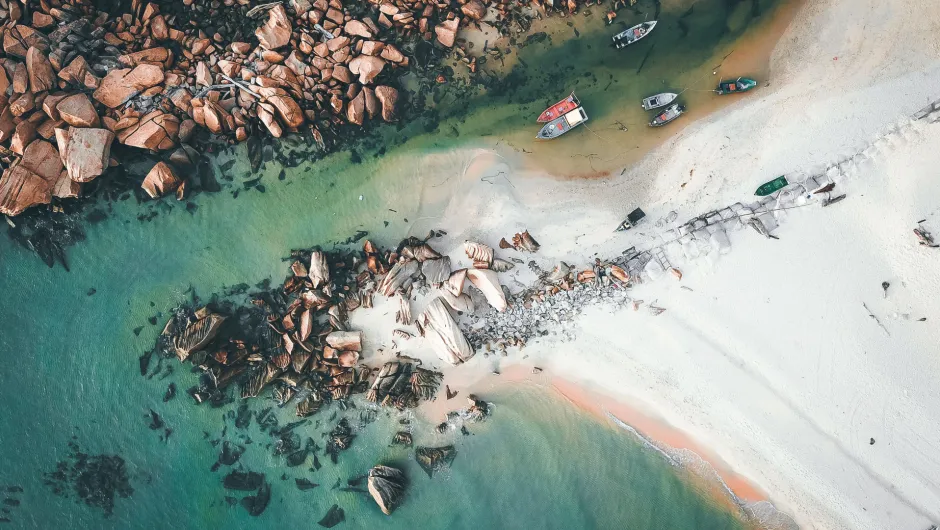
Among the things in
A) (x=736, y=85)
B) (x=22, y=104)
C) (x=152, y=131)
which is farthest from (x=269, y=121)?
(x=736, y=85)

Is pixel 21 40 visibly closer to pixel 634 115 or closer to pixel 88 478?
pixel 88 478

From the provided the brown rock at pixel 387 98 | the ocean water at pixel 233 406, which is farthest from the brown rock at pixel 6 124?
the brown rock at pixel 387 98

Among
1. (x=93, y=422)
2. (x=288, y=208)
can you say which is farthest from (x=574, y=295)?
(x=93, y=422)

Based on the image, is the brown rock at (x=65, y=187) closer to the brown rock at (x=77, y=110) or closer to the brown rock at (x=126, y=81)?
the brown rock at (x=77, y=110)

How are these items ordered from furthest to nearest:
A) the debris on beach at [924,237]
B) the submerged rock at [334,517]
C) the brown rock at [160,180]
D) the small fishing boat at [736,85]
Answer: the submerged rock at [334,517], the brown rock at [160,180], the small fishing boat at [736,85], the debris on beach at [924,237]

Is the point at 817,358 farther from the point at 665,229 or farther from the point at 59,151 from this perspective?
the point at 59,151

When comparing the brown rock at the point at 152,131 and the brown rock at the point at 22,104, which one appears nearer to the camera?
the brown rock at the point at 22,104

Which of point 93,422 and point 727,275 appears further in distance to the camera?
point 93,422
